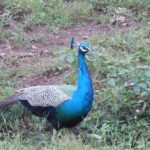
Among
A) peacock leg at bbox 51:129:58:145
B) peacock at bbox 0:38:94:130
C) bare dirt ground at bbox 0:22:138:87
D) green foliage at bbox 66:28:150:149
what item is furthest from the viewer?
bare dirt ground at bbox 0:22:138:87

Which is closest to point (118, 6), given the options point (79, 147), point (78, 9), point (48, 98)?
point (78, 9)

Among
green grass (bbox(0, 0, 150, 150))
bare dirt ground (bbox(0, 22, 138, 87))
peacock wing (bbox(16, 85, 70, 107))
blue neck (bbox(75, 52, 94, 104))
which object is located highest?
blue neck (bbox(75, 52, 94, 104))

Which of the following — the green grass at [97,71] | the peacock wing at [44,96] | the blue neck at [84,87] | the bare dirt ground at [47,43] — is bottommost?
the bare dirt ground at [47,43]

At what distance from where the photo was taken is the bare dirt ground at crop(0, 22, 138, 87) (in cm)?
664

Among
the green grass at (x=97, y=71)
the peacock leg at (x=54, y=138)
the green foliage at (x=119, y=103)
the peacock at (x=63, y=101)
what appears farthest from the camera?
the peacock at (x=63, y=101)

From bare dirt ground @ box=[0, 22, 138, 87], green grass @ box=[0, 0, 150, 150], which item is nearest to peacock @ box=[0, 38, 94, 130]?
green grass @ box=[0, 0, 150, 150]

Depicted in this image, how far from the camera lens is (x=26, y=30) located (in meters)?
8.03

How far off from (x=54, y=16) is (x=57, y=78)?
6.22 ft

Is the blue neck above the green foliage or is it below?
above

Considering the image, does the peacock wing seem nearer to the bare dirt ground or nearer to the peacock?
the peacock

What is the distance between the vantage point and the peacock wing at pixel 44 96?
5207 mm

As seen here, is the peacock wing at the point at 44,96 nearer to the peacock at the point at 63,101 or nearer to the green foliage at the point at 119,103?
the peacock at the point at 63,101

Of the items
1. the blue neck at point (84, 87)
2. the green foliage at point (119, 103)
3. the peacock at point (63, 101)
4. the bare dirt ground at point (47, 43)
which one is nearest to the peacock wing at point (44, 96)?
the peacock at point (63, 101)

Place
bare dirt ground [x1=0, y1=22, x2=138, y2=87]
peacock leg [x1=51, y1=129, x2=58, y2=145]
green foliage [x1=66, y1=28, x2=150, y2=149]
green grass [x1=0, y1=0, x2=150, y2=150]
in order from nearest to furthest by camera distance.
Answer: peacock leg [x1=51, y1=129, x2=58, y2=145] → green grass [x1=0, y1=0, x2=150, y2=150] → green foliage [x1=66, y1=28, x2=150, y2=149] → bare dirt ground [x1=0, y1=22, x2=138, y2=87]
